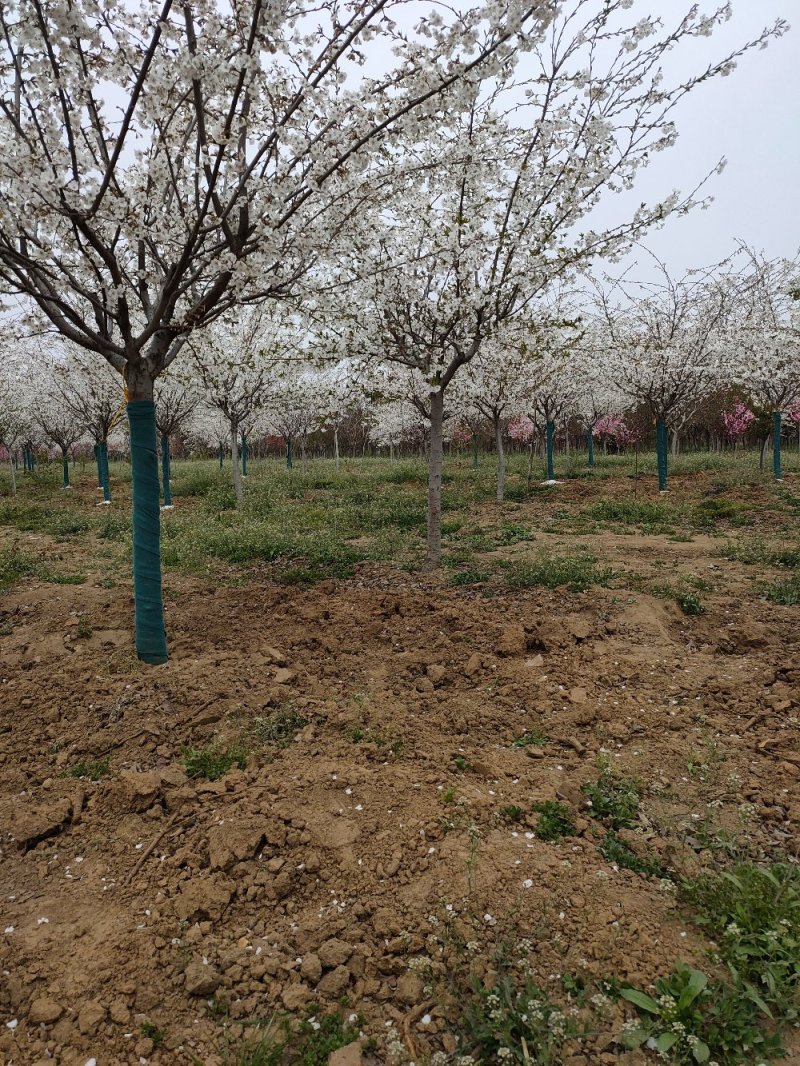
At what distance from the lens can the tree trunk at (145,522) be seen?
5.09m

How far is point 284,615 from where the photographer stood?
6488 millimetres

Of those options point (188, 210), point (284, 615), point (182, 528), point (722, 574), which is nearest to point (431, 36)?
point (188, 210)

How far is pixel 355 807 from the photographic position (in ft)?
11.2

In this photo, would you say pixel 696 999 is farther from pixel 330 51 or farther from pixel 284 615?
pixel 330 51

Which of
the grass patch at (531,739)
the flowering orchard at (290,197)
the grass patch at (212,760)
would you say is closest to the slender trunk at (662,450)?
the flowering orchard at (290,197)

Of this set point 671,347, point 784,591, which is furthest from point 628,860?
point 671,347

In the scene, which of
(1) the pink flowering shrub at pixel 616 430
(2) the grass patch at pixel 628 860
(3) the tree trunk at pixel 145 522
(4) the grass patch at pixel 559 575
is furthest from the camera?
(1) the pink flowering shrub at pixel 616 430

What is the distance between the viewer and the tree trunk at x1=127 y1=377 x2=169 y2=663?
5086 millimetres

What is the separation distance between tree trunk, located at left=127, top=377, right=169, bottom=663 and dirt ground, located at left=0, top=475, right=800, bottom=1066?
0.28 metres

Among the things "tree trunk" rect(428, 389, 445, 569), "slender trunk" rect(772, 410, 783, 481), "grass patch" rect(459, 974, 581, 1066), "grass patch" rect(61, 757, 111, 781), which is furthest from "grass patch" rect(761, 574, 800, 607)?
"slender trunk" rect(772, 410, 783, 481)

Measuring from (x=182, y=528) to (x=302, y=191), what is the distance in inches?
385

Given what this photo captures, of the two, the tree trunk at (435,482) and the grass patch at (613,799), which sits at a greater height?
the tree trunk at (435,482)

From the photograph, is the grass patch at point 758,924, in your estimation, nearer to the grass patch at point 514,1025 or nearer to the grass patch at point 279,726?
the grass patch at point 514,1025

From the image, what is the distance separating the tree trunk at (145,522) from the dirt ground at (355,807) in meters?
0.28
